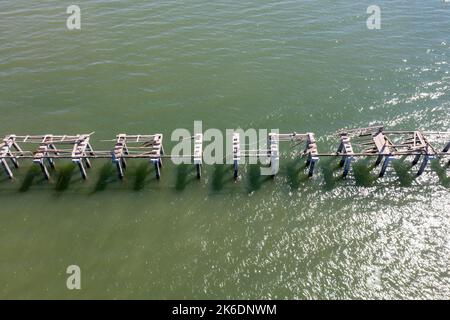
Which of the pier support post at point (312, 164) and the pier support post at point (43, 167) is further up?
the pier support post at point (43, 167)

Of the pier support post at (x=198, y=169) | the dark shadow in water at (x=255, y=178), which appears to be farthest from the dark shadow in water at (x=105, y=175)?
the dark shadow in water at (x=255, y=178)

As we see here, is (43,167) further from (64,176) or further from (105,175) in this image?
(105,175)

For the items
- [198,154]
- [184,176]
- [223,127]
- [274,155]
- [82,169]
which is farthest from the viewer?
[223,127]

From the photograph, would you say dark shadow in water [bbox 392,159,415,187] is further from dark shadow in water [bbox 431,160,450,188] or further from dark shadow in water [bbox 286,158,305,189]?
dark shadow in water [bbox 286,158,305,189]

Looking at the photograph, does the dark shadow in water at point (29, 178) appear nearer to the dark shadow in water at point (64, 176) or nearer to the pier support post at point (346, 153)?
the dark shadow in water at point (64, 176)

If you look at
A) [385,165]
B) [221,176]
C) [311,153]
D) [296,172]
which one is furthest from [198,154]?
[385,165]
